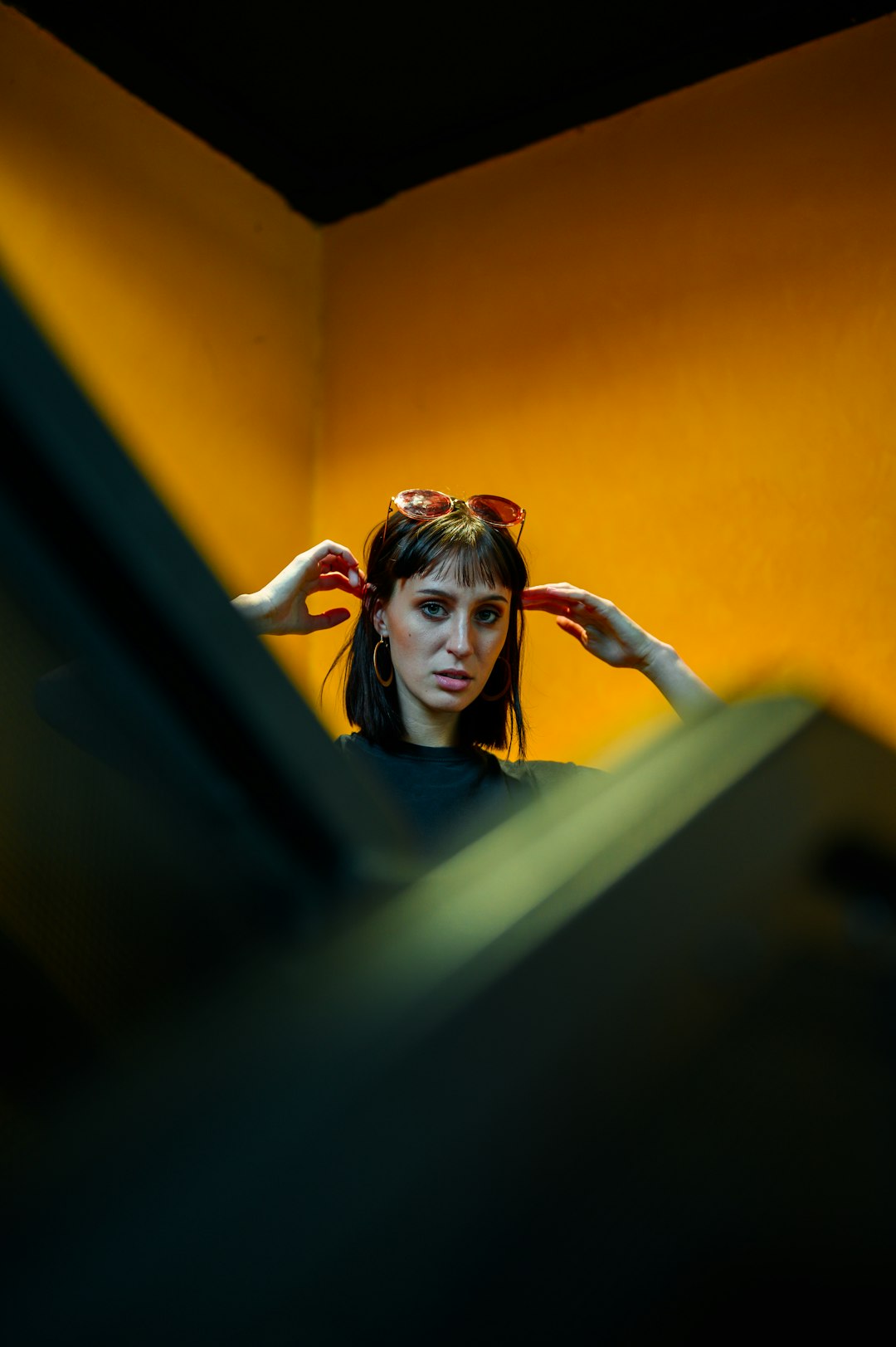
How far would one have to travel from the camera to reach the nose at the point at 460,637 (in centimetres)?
166

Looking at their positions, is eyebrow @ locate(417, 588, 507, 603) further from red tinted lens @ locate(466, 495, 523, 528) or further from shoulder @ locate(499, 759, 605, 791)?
shoulder @ locate(499, 759, 605, 791)

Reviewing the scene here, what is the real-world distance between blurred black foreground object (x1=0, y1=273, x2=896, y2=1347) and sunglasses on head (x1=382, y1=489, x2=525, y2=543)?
4.62 feet

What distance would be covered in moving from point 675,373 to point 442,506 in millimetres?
911

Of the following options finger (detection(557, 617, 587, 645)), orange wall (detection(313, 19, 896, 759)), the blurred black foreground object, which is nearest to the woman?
finger (detection(557, 617, 587, 645))

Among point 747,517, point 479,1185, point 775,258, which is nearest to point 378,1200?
point 479,1185

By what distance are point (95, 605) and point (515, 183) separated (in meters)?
2.67

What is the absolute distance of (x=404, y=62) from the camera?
8.43 feet

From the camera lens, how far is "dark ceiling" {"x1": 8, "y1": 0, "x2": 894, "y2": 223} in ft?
7.98

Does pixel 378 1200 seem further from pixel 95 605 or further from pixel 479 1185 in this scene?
pixel 95 605

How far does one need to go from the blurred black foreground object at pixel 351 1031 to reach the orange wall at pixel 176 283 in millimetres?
2131

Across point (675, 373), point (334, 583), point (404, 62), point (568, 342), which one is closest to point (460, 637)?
point (334, 583)

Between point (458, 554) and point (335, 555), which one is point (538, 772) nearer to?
point (458, 554)

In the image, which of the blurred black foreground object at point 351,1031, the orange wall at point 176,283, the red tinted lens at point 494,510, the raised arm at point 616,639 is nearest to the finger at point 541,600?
the raised arm at point 616,639

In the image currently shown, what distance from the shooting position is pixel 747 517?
7.59 ft
